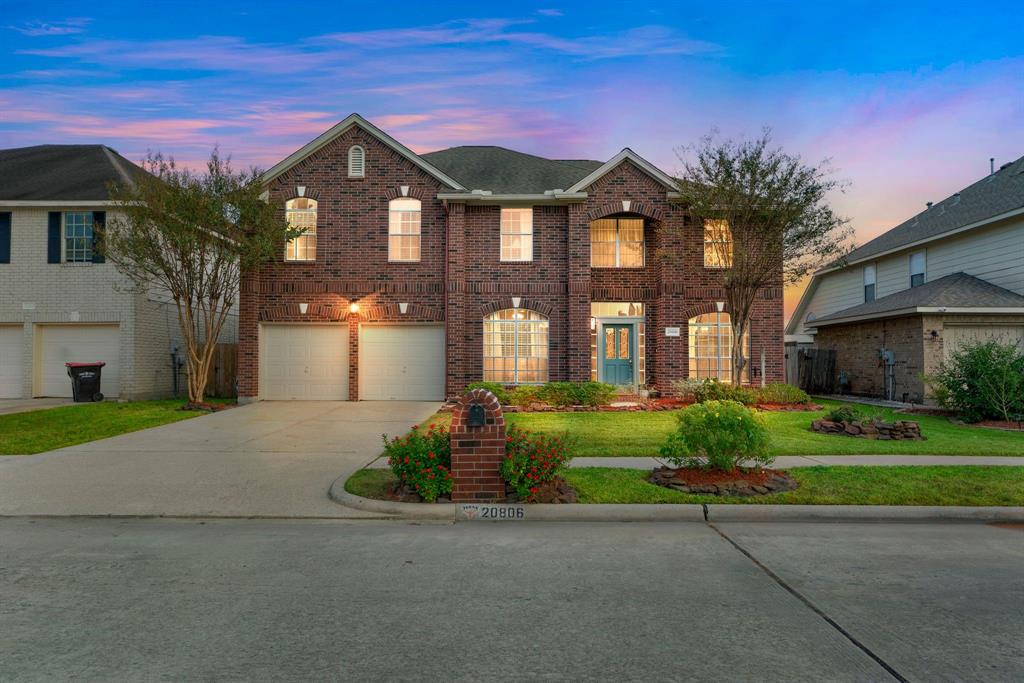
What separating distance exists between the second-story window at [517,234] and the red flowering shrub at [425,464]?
39.2ft

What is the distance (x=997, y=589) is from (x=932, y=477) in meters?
3.72

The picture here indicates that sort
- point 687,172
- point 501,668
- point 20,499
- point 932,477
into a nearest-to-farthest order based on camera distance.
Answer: point 501,668, point 20,499, point 932,477, point 687,172

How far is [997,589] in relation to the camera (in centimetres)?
455

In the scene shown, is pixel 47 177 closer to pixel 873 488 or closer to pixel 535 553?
pixel 535 553

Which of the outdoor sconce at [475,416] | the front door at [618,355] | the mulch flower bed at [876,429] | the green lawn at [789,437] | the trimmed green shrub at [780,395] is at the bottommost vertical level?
the green lawn at [789,437]

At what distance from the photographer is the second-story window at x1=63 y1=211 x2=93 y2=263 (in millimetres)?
18391

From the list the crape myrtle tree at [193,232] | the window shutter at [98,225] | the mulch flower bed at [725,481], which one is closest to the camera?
the mulch flower bed at [725,481]

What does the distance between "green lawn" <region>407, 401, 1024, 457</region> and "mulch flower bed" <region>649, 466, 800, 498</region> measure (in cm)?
→ 154

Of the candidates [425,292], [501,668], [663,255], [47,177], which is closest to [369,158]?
[425,292]

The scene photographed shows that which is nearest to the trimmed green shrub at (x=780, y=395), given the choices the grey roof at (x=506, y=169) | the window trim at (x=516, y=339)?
the window trim at (x=516, y=339)

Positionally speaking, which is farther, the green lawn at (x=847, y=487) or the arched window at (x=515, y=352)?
the arched window at (x=515, y=352)

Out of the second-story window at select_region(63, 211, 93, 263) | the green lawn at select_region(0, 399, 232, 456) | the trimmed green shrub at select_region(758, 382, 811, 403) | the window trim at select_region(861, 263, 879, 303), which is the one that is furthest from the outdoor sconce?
the window trim at select_region(861, 263, 879, 303)

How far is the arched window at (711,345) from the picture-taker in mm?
18734

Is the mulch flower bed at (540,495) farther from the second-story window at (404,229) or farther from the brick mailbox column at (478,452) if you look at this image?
the second-story window at (404,229)
